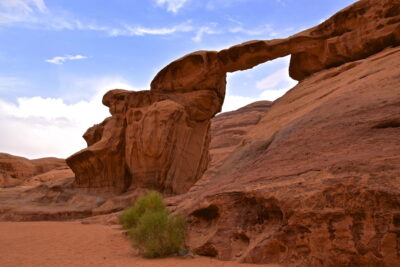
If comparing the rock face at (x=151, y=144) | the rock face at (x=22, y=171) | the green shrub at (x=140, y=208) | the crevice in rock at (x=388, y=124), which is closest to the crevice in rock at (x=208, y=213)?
the green shrub at (x=140, y=208)

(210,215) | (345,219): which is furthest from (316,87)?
(345,219)

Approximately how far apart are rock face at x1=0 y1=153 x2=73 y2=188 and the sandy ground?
918 inches

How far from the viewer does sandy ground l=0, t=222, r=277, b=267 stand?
20.2ft

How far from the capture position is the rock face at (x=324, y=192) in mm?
4660

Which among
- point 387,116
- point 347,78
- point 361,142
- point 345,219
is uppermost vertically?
point 347,78

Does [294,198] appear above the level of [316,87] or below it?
below

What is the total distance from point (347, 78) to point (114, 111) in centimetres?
1293

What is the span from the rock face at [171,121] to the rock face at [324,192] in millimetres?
5651

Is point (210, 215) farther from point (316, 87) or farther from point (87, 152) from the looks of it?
point (87, 152)

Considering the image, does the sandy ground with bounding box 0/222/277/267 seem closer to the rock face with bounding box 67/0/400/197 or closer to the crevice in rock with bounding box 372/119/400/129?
the crevice in rock with bounding box 372/119/400/129

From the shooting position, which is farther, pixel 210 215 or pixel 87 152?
pixel 87 152

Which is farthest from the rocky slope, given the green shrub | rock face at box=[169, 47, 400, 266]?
the green shrub

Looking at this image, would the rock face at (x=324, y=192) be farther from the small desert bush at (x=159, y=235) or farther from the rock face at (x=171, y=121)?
the rock face at (x=171, y=121)

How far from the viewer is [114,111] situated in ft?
63.6
